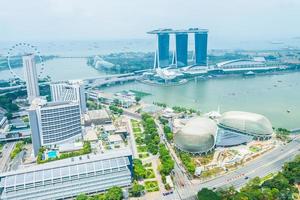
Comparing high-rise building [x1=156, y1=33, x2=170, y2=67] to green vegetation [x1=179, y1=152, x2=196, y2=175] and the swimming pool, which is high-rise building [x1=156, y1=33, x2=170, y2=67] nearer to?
green vegetation [x1=179, y1=152, x2=196, y2=175]

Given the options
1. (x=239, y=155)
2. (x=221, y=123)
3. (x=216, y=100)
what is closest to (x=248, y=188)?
(x=239, y=155)

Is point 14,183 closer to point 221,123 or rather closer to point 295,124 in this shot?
point 221,123

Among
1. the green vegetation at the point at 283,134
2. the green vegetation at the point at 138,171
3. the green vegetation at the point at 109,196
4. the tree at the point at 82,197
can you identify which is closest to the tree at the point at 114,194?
the green vegetation at the point at 109,196

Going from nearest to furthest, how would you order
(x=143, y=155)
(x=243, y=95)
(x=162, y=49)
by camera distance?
(x=143, y=155), (x=243, y=95), (x=162, y=49)

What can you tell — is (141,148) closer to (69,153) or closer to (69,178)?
(69,153)

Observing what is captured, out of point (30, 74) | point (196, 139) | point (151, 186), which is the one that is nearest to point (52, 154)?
point (151, 186)

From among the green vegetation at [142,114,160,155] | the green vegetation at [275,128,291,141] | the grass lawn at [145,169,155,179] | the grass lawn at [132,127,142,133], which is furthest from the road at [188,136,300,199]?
the grass lawn at [132,127,142,133]
